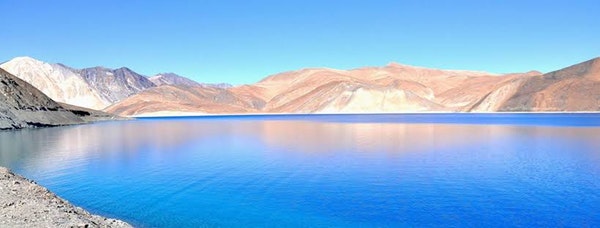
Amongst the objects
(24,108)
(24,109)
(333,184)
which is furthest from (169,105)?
(333,184)

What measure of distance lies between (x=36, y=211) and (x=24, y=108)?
66.6 m

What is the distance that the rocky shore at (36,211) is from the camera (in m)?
11.3

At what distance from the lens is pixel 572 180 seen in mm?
19500

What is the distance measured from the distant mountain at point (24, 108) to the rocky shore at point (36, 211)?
5345 cm

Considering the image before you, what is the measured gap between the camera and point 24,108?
69.2 metres

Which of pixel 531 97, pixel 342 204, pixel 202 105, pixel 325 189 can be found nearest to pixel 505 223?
pixel 342 204

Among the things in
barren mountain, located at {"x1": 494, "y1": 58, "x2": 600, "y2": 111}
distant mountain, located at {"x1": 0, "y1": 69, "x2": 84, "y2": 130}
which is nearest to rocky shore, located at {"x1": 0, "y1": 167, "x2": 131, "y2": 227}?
distant mountain, located at {"x1": 0, "y1": 69, "x2": 84, "y2": 130}

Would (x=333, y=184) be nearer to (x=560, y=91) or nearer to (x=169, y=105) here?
(x=560, y=91)

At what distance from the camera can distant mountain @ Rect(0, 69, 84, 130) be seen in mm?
62894

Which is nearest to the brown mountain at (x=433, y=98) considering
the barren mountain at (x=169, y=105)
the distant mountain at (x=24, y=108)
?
the barren mountain at (x=169, y=105)

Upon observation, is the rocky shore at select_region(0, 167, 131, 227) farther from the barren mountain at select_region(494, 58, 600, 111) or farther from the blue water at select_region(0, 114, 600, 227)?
the barren mountain at select_region(494, 58, 600, 111)

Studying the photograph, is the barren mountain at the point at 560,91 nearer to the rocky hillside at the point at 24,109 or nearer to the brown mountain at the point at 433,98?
the brown mountain at the point at 433,98

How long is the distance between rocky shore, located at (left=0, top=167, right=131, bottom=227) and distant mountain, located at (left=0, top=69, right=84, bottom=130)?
53.4m

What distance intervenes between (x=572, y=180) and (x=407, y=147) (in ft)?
48.2
